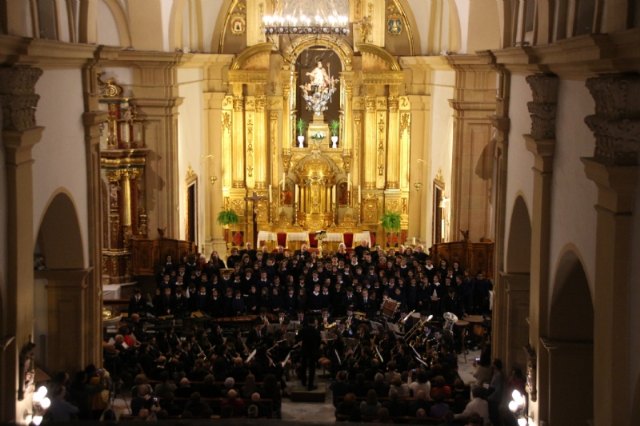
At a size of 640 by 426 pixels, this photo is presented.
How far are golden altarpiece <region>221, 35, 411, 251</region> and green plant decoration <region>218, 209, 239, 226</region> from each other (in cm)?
63

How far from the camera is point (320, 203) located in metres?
36.0

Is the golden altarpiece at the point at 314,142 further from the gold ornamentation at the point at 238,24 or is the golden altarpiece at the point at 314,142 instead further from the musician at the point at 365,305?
the musician at the point at 365,305

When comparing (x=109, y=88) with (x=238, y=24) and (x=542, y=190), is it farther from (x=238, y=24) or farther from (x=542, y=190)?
(x=542, y=190)

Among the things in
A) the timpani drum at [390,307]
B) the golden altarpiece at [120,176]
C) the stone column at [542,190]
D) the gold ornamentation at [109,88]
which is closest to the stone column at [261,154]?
the golden altarpiece at [120,176]

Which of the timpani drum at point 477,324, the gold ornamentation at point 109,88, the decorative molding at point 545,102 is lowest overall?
the timpani drum at point 477,324

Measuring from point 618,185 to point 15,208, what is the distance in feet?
24.3

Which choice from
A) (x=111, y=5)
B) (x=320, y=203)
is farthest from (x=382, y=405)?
(x=320, y=203)

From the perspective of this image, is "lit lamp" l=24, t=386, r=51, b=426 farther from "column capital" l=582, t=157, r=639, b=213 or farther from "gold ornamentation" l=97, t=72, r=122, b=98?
"gold ornamentation" l=97, t=72, r=122, b=98

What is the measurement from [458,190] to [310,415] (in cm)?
1104

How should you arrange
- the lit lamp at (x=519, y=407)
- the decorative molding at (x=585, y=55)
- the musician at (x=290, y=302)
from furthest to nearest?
the musician at (x=290, y=302)
the lit lamp at (x=519, y=407)
the decorative molding at (x=585, y=55)

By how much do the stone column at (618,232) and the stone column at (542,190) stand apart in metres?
3.50

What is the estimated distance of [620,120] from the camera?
1156 cm

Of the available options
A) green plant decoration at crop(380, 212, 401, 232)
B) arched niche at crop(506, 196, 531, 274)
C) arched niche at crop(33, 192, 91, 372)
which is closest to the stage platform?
arched niche at crop(33, 192, 91, 372)

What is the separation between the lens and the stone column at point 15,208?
1420 cm
